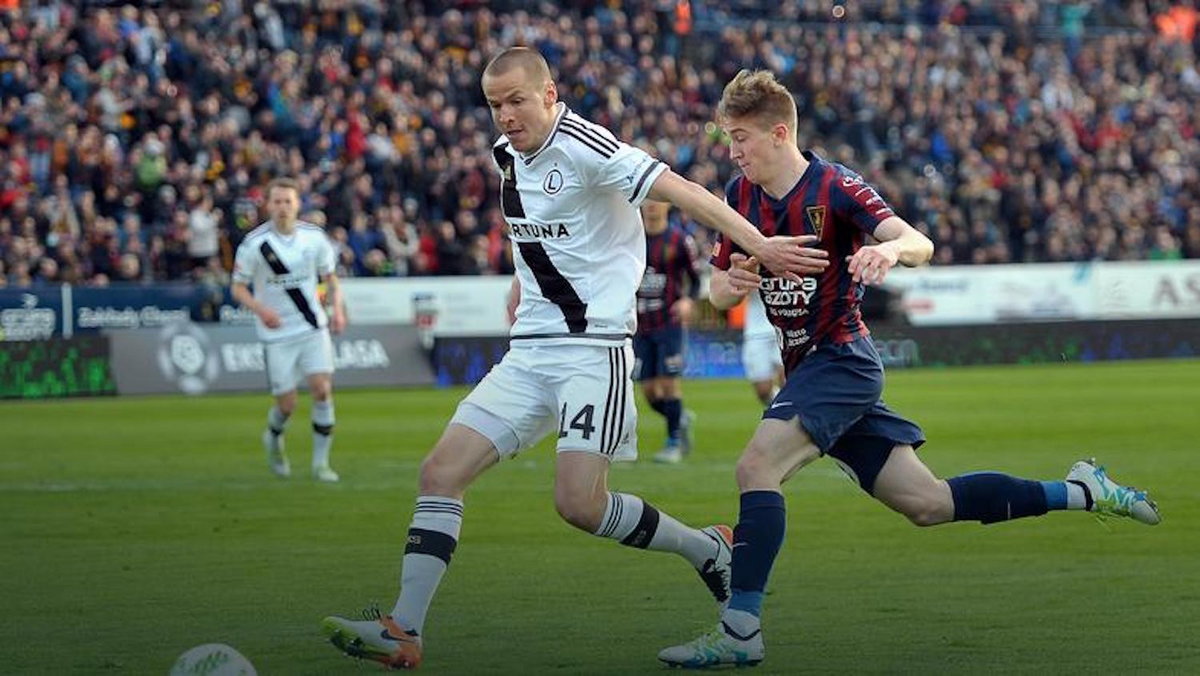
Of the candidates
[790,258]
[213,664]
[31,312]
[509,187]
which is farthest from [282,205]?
[31,312]

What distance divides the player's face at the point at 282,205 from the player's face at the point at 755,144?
930 cm

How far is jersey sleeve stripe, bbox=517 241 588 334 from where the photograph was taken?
8.14m

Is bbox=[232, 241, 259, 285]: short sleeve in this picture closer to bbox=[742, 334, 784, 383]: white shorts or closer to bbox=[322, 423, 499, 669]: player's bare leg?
bbox=[742, 334, 784, 383]: white shorts

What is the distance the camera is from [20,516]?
13719 mm

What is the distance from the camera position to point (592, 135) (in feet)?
26.5

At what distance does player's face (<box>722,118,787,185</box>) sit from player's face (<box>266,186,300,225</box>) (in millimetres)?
9296

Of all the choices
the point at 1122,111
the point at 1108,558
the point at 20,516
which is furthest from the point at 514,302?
the point at 1122,111

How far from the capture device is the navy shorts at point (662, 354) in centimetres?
1864

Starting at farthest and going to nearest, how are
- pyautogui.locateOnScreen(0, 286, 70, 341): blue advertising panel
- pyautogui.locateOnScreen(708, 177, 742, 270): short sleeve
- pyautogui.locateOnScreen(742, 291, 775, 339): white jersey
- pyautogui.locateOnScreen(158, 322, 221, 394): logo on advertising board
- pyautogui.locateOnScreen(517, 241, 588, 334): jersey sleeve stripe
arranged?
pyautogui.locateOnScreen(158, 322, 221, 394): logo on advertising board < pyautogui.locateOnScreen(0, 286, 70, 341): blue advertising panel < pyautogui.locateOnScreen(742, 291, 775, 339): white jersey < pyautogui.locateOnScreen(708, 177, 742, 270): short sleeve < pyautogui.locateOnScreen(517, 241, 588, 334): jersey sleeve stripe

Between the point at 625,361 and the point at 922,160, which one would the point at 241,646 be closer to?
the point at 625,361

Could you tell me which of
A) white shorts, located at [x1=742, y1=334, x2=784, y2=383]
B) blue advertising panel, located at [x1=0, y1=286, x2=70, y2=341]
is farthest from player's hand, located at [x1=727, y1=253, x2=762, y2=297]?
blue advertising panel, located at [x1=0, y1=286, x2=70, y2=341]

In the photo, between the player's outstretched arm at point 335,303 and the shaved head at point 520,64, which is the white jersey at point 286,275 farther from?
the shaved head at point 520,64

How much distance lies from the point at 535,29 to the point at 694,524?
26366 millimetres

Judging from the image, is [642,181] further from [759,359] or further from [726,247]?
[759,359]
